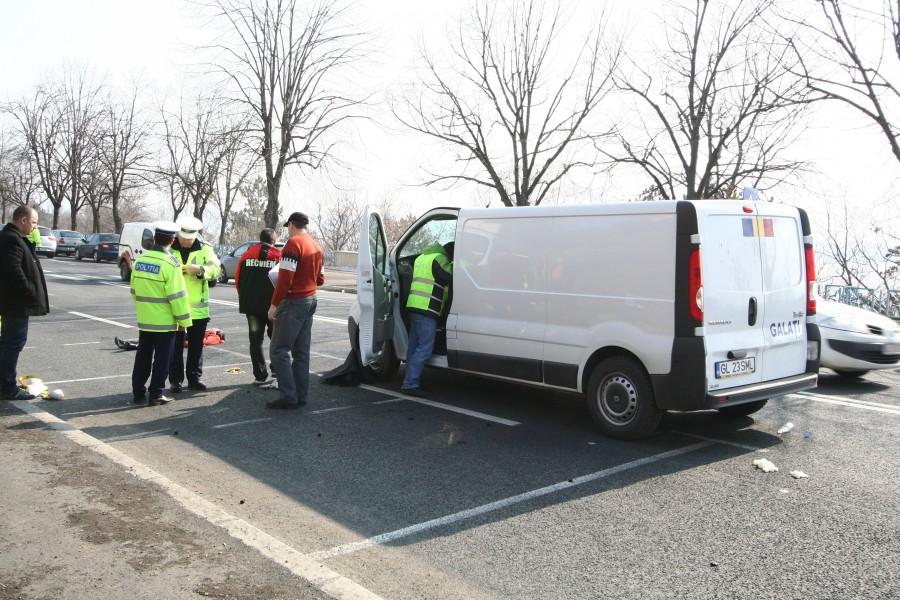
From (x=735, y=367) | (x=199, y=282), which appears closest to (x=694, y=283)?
(x=735, y=367)

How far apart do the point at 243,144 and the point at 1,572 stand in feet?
101

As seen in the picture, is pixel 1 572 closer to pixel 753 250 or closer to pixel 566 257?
pixel 566 257

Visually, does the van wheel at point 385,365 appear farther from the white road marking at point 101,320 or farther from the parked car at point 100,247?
the parked car at point 100,247

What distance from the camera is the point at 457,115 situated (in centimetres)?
2662

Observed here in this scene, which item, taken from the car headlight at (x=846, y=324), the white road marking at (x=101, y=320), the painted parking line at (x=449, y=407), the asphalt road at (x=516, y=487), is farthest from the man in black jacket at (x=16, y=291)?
the car headlight at (x=846, y=324)

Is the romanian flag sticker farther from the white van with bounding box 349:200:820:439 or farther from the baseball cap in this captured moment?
the baseball cap

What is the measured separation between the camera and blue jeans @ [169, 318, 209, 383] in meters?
7.73

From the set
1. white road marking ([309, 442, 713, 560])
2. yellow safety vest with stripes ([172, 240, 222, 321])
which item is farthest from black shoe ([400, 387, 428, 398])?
white road marking ([309, 442, 713, 560])

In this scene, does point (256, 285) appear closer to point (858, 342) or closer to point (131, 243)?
point (858, 342)

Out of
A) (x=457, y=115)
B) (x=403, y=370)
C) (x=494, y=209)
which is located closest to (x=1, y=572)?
(x=494, y=209)

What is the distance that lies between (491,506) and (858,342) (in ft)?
20.2

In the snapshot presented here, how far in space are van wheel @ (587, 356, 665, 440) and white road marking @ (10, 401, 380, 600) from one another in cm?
311

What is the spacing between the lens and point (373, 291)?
7.51 m

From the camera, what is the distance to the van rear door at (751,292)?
5.57m
